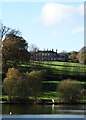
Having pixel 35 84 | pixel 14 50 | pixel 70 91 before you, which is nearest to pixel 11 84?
pixel 35 84

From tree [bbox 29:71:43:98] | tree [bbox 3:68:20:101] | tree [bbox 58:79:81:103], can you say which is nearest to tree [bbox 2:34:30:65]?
tree [bbox 29:71:43:98]

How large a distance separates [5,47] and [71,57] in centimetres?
2601

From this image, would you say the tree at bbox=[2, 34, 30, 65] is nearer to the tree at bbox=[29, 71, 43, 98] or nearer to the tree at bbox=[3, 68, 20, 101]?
the tree at bbox=[29, 71, 43, 98]

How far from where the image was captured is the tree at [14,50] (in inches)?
1964

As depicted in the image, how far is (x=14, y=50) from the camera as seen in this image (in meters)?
50.2

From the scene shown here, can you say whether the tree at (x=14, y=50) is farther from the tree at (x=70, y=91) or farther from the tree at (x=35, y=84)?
the tree at (x=70, y=91)

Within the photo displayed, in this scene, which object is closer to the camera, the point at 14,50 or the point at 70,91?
the point at 70,91

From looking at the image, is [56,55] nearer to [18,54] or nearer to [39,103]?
[18,54]

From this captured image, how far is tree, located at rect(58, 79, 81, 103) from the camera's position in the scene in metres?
38.7

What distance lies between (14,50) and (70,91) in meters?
13.3

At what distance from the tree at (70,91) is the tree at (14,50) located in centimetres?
1205

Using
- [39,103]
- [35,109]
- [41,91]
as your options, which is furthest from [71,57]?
[35,109]

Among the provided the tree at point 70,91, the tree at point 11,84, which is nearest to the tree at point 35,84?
the tree at point 11,84

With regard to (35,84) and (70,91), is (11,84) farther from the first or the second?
(70,91)
